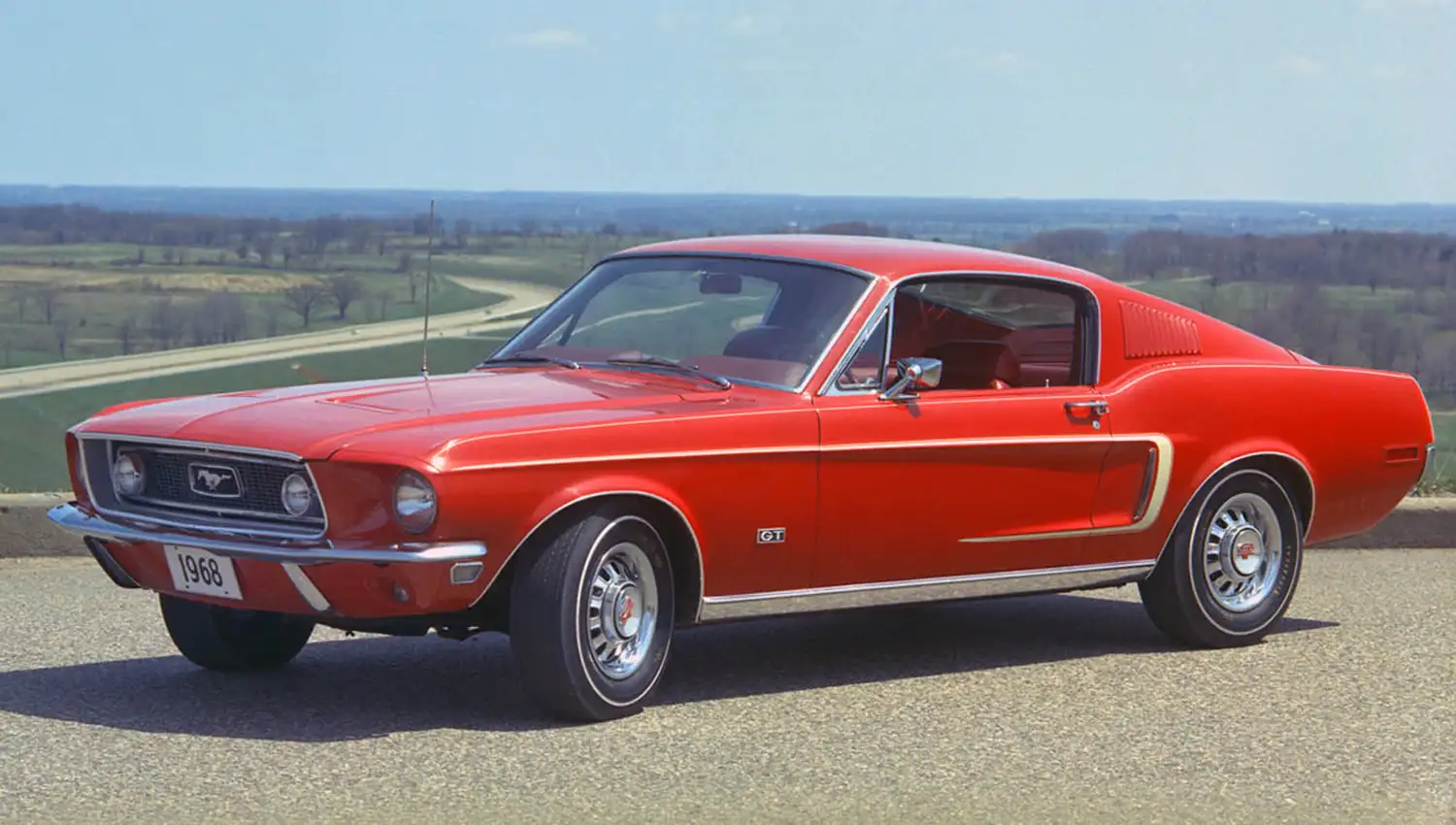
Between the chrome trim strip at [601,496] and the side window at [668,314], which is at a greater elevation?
the side window at [668,314]

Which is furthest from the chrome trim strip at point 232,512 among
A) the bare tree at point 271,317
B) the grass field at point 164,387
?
the bare tree at point 271,317

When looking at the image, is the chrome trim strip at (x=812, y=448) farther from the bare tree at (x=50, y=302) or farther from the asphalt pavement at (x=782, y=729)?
the bare tree at (x=50, y=302)

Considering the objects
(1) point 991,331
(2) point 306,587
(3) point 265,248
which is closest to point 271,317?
(3) point 265,248

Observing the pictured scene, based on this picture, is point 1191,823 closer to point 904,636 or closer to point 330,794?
point 330,794

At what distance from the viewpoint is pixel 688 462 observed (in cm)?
657

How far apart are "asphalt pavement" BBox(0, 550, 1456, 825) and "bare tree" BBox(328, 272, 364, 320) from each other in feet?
162

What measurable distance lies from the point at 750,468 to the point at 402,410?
3.57ft

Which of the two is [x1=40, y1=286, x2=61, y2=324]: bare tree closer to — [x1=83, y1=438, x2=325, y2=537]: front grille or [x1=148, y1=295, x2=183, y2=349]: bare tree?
[x1=148, y1=295, x2=183, y2=349]: bare tree

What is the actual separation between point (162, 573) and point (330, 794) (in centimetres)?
125

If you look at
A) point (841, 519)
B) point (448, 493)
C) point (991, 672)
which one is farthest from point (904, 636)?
point (448, 493)

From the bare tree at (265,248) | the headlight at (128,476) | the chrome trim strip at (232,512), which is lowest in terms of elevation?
the bare tree at (265,248)

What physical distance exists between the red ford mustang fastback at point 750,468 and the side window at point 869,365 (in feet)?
0.04

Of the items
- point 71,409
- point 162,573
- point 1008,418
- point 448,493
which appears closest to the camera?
point 448,493

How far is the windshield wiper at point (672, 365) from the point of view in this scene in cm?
714
